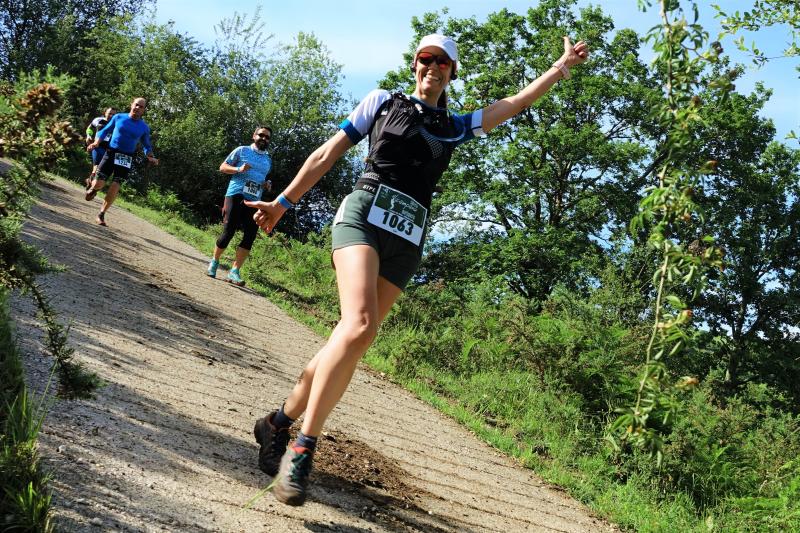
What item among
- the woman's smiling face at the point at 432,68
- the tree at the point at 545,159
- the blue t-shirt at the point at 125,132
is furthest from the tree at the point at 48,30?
the woman's smiling face at the point at 432,68

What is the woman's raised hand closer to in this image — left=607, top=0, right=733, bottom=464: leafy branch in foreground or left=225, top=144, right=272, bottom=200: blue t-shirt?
left=607, top=0, right=733, bottom=464: leafy branch in foreground

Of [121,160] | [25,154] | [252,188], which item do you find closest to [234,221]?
[252,188]

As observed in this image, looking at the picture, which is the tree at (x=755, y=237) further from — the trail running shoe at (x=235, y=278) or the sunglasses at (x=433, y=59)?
the sunglasses at (x=433, y=59)

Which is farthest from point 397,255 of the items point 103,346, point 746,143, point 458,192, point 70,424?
point 746,143

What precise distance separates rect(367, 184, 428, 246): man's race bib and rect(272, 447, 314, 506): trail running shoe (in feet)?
3.76

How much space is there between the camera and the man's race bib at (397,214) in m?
3.80

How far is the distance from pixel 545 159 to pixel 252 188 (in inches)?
805

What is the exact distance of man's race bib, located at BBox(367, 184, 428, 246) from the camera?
12.5 ft

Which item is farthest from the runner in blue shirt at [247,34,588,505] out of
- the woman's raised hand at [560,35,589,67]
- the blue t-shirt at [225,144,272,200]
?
the blue t-shirt at [225,144,272,200]

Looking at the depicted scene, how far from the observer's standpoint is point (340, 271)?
12.3 feet

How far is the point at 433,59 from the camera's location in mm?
4070

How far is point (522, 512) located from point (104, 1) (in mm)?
54140

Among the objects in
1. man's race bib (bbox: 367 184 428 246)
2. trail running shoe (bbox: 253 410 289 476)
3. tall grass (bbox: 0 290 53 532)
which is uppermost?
man's race bib (bbox: 367 184 428 246)

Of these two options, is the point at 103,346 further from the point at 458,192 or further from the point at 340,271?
the point at 458,192
